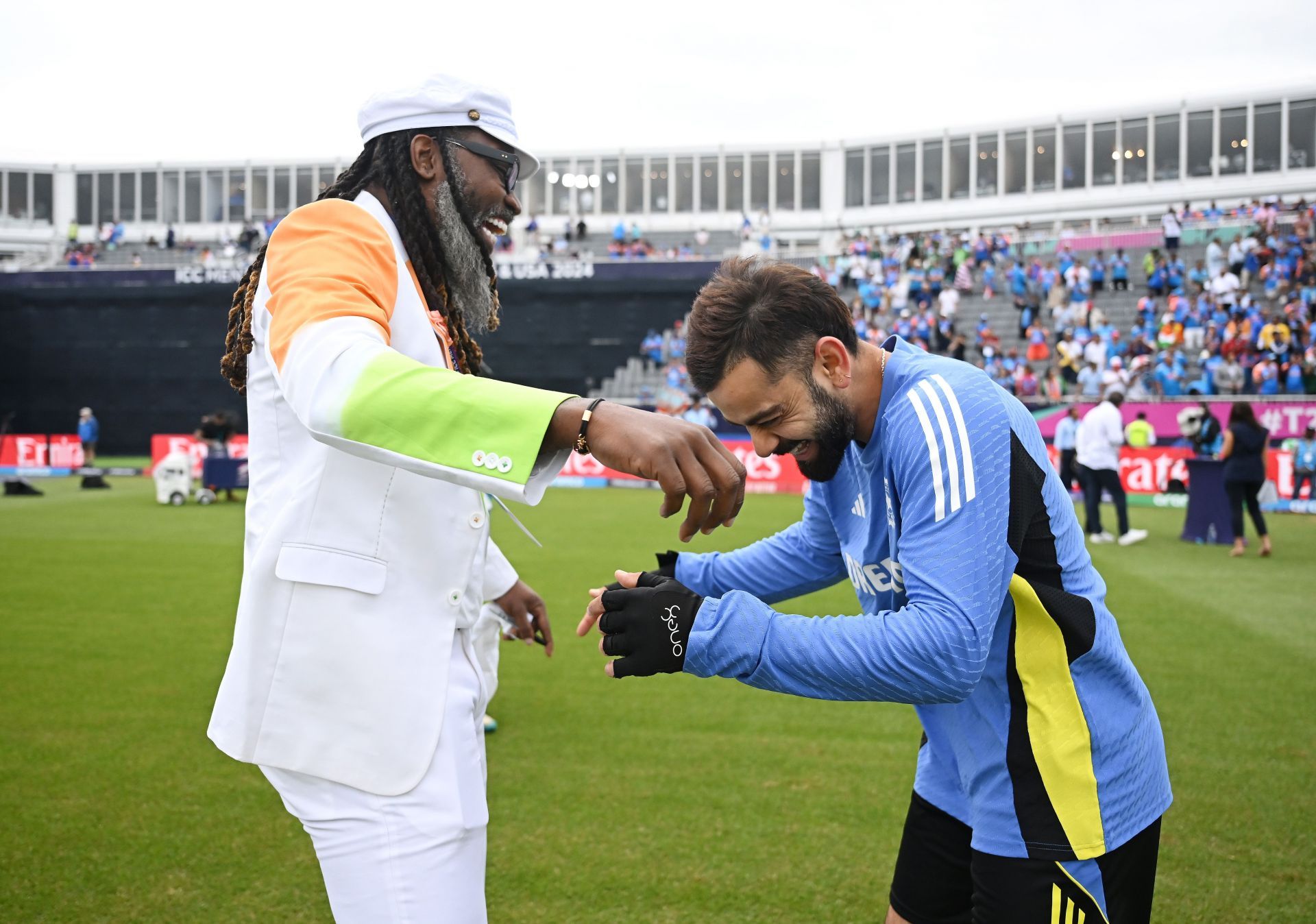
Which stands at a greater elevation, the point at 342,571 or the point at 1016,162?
the point at 1016,162

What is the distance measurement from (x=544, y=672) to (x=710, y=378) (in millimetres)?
5795

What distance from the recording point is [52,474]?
97.0 ft

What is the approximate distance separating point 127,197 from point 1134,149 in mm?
47416

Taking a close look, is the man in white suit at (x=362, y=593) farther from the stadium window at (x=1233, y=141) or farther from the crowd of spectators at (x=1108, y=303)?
the stadium window at (x=1233, y=141)

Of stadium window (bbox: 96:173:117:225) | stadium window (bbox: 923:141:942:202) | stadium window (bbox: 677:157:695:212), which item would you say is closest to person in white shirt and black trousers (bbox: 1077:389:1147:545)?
stadium window (bbox: 923:141:942:202)

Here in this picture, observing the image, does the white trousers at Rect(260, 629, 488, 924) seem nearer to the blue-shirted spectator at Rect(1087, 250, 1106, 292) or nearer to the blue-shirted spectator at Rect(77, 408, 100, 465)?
the blue-shirted spectator at Rect(1087, 250, 1106, 292)

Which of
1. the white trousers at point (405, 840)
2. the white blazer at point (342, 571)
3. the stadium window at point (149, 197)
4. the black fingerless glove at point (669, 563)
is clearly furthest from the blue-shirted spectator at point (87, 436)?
the white trousers at point (405, 840)

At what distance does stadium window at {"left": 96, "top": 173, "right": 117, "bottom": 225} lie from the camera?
178 ft

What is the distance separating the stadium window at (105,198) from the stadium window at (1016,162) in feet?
141

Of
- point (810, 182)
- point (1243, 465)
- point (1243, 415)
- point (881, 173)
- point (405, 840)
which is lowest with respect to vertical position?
point (405, 840)

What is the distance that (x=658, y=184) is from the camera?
51.4 metres

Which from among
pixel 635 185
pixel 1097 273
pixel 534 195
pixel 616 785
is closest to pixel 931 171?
pixel 635 185

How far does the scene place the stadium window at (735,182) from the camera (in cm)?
5059

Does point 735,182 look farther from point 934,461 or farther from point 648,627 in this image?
point 648,627
